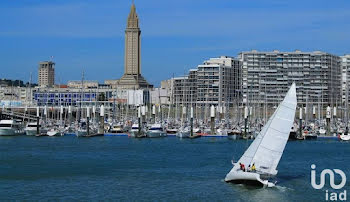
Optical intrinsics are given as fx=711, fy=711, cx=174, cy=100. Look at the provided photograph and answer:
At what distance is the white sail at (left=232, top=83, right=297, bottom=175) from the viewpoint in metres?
38.0

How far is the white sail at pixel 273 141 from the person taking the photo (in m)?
38.0

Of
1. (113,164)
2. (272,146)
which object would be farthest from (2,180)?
(272,146)

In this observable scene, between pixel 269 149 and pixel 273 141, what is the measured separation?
1.59ft

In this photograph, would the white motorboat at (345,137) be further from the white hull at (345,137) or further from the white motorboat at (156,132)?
the white motorboat at (156,132)

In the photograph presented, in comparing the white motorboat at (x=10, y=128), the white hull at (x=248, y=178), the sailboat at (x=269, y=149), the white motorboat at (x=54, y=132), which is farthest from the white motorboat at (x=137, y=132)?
the white hull at (x=248, y=178)

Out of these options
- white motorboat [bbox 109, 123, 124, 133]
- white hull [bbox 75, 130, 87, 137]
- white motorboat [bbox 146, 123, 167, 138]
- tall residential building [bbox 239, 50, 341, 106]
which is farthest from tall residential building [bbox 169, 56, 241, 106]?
white hull [bbox 75, 130, 87, 137]

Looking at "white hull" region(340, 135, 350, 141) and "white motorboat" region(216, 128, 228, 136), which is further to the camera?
"white motorboat" region(216, 128, 228, 136)

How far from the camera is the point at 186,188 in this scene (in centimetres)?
3931

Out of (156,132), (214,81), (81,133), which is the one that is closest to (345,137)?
(156,132)

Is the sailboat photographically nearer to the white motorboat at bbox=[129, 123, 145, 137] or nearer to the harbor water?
the harbor water

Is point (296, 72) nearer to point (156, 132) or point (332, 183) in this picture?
point (156, 132)

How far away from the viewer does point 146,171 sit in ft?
158

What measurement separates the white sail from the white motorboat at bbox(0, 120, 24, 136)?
2399 inches

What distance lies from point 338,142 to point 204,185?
46.3m
